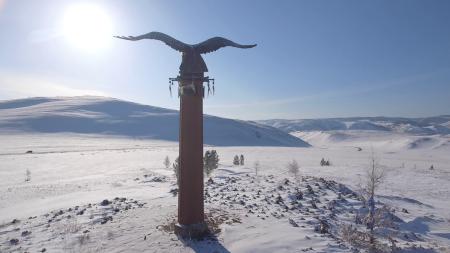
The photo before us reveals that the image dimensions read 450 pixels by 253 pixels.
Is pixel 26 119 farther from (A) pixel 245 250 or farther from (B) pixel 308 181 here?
(A) pixel 245 250

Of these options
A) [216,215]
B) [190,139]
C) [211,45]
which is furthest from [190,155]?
[211,45]

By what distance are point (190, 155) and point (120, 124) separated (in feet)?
335

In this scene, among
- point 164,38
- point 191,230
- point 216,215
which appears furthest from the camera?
point 216,215

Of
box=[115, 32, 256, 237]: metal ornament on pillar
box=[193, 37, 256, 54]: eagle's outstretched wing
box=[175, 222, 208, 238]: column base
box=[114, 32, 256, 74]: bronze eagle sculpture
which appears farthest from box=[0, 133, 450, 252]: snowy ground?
box=[193, 37, 256, 54]: eagle's outstretched wing

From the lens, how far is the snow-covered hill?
97.0 metres

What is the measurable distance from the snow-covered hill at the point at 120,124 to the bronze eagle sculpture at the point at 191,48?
257ft

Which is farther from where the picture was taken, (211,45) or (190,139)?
(211,45)

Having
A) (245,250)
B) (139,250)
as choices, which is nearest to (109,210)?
(139,250)

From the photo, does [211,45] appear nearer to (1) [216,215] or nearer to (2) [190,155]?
(2) [190,155]

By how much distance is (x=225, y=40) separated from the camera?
11.4 meters

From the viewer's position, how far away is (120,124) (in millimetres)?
109375

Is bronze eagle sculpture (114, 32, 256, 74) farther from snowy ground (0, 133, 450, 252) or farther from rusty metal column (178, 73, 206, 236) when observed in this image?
snowy ground (0, 133, 450, 252)

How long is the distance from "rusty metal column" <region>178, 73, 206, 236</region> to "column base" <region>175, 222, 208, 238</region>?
0.05 metres

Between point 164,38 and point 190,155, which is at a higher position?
point 164,38
